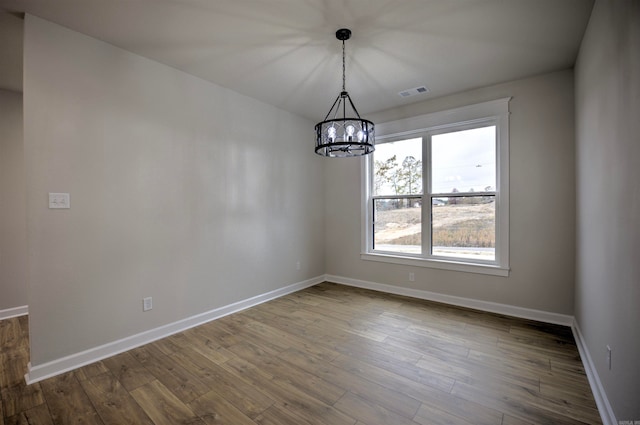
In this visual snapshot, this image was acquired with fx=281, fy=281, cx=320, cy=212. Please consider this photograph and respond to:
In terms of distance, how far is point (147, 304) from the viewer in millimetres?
2848

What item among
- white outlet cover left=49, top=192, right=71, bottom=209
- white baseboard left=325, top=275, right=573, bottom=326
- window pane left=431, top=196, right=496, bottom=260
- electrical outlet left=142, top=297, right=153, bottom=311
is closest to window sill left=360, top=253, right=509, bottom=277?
window pane left=431, top=196, right=496, bottom=260

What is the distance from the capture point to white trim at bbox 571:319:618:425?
1666mm

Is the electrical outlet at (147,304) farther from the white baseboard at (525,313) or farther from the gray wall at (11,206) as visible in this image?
the white baseboard at (525,313)

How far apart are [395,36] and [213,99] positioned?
2179 millimetres

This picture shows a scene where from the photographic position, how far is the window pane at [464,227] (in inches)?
143

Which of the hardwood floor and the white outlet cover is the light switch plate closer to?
the white outlet cover

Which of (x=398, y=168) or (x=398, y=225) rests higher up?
(x=398, y=168)

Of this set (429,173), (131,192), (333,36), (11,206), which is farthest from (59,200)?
(429,173)

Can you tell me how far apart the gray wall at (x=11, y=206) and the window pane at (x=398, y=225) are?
4828mm

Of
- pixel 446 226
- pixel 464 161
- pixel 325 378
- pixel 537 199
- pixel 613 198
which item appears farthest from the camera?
pixel 446 226

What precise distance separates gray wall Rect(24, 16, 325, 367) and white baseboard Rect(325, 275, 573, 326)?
1693mm

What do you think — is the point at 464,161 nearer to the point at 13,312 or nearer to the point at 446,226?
the point at 446,226

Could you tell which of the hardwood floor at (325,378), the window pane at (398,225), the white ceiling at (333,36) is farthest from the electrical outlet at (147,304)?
the window pane at (398,225)

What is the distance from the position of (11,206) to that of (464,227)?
5.84m
